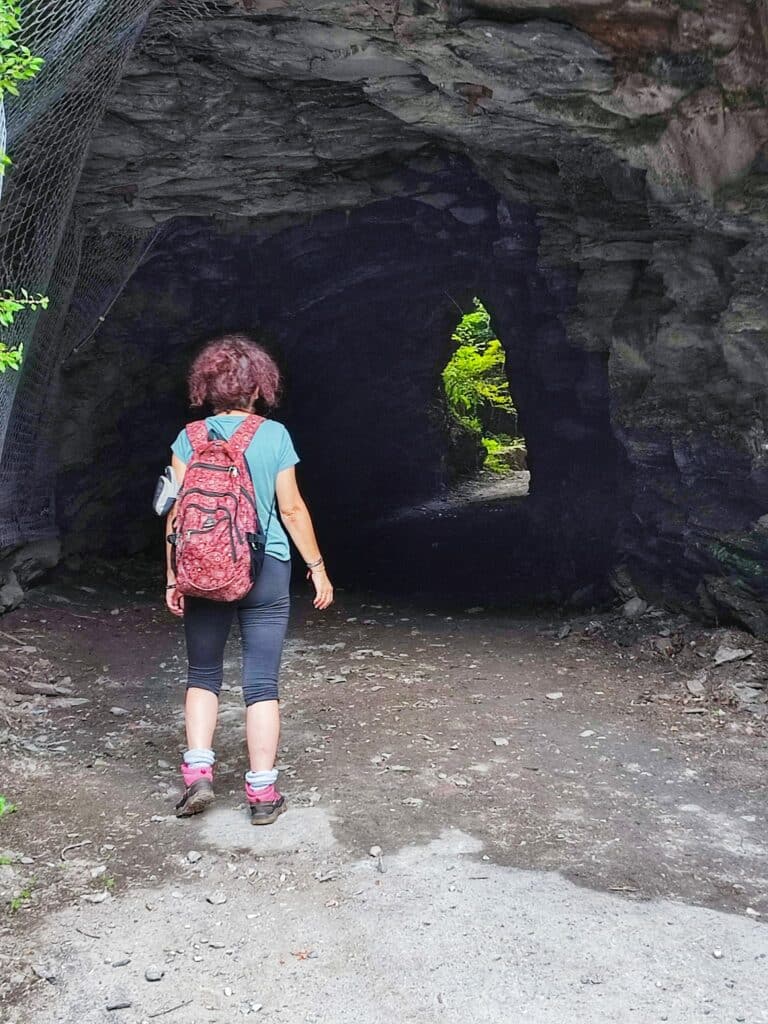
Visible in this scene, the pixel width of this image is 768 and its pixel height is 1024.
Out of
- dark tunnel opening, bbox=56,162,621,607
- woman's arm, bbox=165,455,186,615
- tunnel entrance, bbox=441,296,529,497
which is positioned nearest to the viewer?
woman's arm, bbox=165,455,186,615

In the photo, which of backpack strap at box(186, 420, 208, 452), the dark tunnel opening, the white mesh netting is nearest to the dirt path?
backpack strap at box(186, 420, 208, 452)

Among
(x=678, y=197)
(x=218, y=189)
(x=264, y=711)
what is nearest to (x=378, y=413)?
(x=218, y=189)

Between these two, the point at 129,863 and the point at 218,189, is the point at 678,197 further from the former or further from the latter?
the point at 129,863

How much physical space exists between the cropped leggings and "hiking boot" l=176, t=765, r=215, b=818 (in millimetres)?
354

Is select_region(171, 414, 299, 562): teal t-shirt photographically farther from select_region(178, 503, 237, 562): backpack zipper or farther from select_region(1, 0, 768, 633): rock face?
select_region(1, 0, 768, 633): rock face

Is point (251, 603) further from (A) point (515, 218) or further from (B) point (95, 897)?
(A) point (515, 218)

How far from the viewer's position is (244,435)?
3.69m

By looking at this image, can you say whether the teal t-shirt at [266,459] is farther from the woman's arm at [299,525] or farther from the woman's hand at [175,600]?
the woman's hand at [175,600]

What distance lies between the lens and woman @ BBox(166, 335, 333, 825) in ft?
12.1

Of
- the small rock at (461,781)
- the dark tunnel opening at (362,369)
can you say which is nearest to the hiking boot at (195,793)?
the small rock at (461,781)

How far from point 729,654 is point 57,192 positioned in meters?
4.95

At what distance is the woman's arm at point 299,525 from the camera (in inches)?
147

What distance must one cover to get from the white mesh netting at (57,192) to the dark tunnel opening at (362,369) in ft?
4.48

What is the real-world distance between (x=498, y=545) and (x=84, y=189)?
8.24 meters
